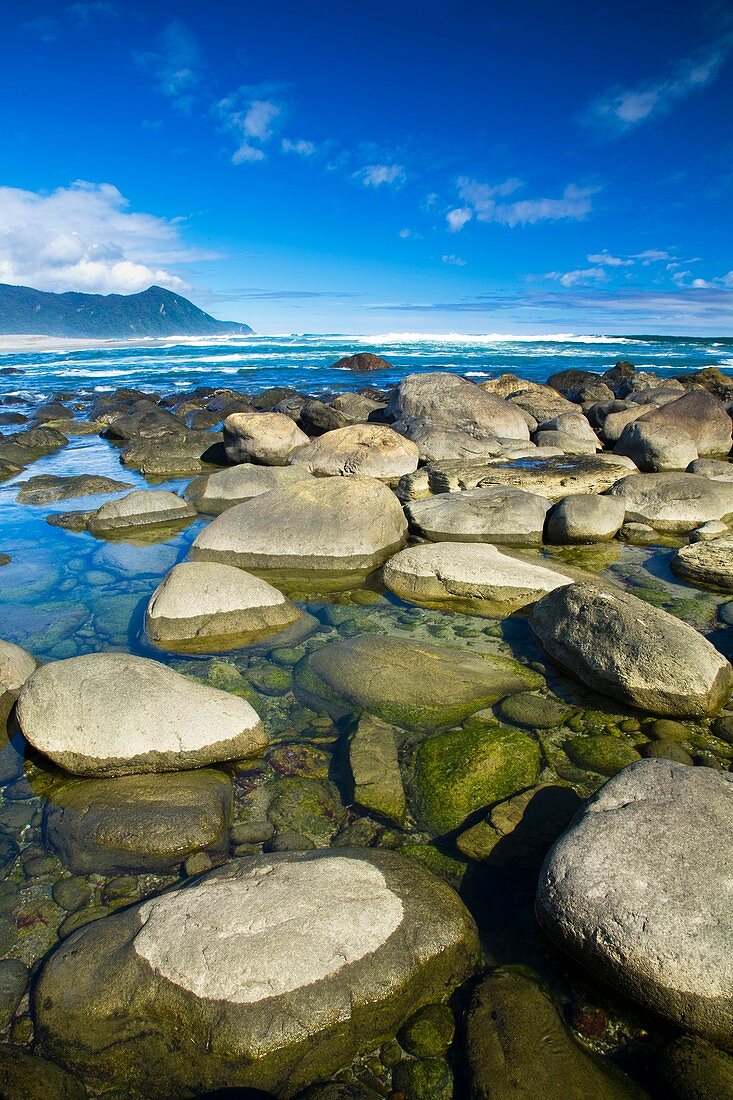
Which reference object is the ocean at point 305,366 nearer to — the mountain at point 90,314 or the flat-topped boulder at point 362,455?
the flat-topped boulder at point 362,455

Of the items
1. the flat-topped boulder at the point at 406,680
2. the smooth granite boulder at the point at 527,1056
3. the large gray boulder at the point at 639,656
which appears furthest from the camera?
the flat-topped boulder at the point at 406,680

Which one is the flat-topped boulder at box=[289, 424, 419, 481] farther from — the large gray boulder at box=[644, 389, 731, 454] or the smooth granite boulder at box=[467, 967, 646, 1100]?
the smooth granite boulder at box=[467, 967, 646, 1100]

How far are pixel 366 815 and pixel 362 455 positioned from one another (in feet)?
25.5

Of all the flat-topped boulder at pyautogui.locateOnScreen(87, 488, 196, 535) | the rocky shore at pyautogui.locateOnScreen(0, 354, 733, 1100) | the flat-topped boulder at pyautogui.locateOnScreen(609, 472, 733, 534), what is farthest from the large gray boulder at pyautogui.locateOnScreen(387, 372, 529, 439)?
the flat-topped boulder at pyautogui.locateOnScreen(87, 488, 196, 535)

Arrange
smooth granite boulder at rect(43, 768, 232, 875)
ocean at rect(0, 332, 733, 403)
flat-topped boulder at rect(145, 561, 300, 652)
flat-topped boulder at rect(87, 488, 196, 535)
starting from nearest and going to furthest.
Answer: smooth granite boulder at rect(43, 768, 232, 875) → flat-topped boulder at rect(145, 561, 300, 652) → flat-topped boulder at rect(87, 488, 196, 535) → ocean at rect(0, 332, 733, 403)

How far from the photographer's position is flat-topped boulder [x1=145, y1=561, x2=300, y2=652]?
5.36 meters

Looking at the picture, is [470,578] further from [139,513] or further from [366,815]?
[139,513]

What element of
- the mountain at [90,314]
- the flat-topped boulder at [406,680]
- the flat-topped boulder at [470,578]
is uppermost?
the mountain at [90,314]

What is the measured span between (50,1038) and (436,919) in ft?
4.95

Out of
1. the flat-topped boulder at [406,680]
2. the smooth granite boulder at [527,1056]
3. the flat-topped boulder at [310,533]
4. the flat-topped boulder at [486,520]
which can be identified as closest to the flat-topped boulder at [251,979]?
the smooth granite boulder at [527,1056]

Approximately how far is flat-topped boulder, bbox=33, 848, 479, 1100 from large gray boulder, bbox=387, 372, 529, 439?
10.5m

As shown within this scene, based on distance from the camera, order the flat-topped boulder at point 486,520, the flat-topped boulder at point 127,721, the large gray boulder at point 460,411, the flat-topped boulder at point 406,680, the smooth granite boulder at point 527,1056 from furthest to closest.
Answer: the large gray boulder at point 460,411
the flat-topped boulder at point 486,520
the flat-topped boulder at point 406,680
the flat-topped boulder at point 127,721
the smooth granite boulder at point 527,1056

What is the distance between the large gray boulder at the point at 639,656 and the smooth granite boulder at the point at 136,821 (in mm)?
2607

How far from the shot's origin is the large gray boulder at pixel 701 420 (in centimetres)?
1239
